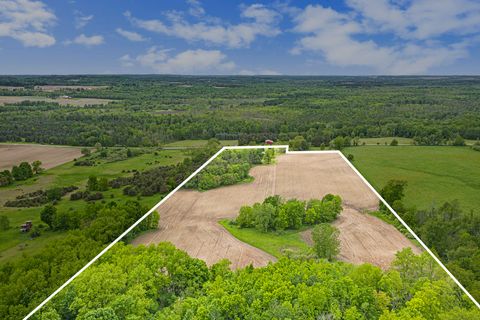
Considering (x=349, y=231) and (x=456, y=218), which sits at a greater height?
(x=349, y=231)

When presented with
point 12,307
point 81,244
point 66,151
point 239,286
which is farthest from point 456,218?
point 66,151

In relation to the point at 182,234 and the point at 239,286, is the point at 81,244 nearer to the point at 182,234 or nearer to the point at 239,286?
the point at 182,234

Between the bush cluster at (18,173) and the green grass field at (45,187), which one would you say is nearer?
the green grass field at (45,187)

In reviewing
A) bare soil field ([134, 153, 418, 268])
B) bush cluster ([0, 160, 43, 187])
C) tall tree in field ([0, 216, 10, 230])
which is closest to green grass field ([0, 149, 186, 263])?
tall tree in field ([0, 216, 10, 230])

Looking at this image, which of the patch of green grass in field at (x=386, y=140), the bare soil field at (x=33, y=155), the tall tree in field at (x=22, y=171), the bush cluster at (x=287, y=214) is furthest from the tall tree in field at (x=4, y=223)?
the patch of green grass in field at (x=386, y=140)

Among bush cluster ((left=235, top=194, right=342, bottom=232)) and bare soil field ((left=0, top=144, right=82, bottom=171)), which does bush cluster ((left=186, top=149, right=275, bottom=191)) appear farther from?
bare soil field ((left=0, top=144, right=82, bottom=171))

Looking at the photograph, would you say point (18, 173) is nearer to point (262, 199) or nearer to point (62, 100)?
point (262, 199)

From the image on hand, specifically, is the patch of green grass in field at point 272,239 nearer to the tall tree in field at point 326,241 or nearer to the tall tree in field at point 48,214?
the tall tree in field at point 326,241

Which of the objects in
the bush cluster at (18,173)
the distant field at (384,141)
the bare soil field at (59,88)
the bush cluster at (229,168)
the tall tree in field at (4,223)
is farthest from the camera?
the bare soil field at (59,88)
